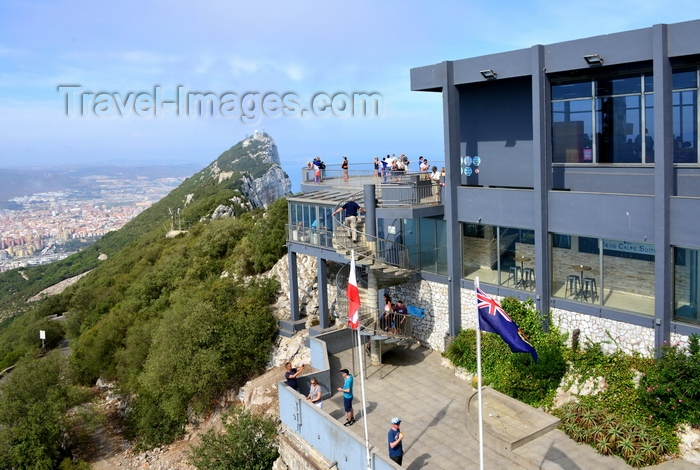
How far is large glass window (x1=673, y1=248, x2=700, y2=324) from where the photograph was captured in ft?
47.3

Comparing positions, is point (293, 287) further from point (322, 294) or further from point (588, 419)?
point (588, 419)

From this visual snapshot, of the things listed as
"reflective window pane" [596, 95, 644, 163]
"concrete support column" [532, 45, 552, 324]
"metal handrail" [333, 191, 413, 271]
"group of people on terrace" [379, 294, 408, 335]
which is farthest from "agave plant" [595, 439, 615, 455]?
"metal handrail" [333, 191, 413, 271]

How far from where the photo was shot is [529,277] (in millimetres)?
17969

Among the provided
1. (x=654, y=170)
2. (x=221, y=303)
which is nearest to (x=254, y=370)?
(x=221, y=303)

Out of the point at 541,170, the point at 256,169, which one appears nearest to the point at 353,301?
the point at 541,170

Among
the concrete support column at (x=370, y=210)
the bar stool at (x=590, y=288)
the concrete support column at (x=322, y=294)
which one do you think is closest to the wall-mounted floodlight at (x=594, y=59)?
the bar stool at (x=590, y=288)

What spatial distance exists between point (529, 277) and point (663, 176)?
4986 mm

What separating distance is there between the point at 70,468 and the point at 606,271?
75.8ft

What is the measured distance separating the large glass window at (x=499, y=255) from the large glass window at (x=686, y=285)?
403cm

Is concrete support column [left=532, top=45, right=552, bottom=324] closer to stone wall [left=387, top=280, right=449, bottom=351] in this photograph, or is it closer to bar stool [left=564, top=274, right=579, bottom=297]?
bar stool [left=564, top=274, right=579, bottom=297]

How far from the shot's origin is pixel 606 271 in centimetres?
1620

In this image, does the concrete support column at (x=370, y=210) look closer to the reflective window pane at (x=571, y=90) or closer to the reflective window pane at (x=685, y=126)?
the reflective window pane at (x=571, y=90)

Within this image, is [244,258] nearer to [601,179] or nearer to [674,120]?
Result: [601,179]

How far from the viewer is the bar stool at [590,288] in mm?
16453
